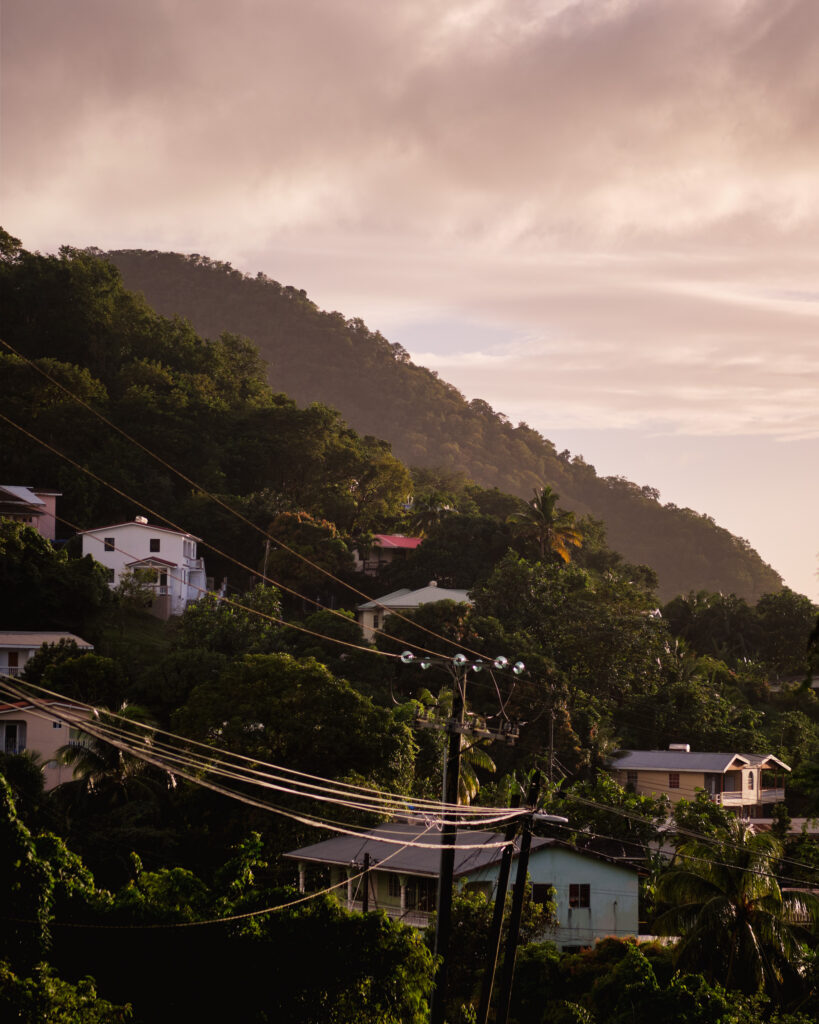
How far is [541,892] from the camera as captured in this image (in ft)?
113

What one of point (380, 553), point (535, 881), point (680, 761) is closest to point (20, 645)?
point (535, 881)

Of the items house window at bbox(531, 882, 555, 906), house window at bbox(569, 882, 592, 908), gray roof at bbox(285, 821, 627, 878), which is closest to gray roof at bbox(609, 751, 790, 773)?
gray roof at bbox(285, 821, 627, 878)

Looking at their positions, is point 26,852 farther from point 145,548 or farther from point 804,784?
point 145,548

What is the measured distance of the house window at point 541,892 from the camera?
34.3 meters

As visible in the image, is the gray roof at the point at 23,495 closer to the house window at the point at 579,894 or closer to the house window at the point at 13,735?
the house window at the point at 13,735

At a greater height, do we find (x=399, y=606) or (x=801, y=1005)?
(x=399, y=606)

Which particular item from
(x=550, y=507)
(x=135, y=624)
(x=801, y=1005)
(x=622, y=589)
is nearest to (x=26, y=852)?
(x=801, y=1005)

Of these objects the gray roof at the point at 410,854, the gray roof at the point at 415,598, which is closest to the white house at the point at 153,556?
the gray roof at the point at 415,598

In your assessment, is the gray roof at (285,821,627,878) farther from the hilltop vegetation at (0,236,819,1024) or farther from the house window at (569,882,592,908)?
the hilltop vegetation at (0,236,819,1024)

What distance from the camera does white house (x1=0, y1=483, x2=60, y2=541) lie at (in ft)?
234

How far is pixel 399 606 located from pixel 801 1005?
2001 inches

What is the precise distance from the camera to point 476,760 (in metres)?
43.4

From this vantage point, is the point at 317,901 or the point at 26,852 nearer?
the point at 26,852

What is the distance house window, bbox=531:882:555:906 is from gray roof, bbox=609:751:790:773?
2337 centimetres
